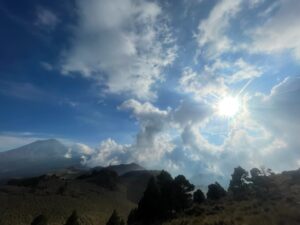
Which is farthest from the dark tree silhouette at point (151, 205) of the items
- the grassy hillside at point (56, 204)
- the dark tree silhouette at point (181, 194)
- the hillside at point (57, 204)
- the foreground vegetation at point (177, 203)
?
the grassy hillside at point (56, 204)

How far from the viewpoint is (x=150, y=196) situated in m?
49.8

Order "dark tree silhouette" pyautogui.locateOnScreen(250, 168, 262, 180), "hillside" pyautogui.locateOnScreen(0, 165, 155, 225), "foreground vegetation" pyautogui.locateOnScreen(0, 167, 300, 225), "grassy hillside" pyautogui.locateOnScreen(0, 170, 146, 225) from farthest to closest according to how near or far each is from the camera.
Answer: "hillside" pyautogui.locateOnScreen(0, 165, 155, 225)
"grassy hillside" pyautogui.locateOnScreen(0, 170, 146, 225)
"dark tree silhouette" pyautogui.locateOnScreen(250, 168, 262, 180)
"foreground vegetation" pyautogui.locateOnScreen(0, 167, 300, 225)

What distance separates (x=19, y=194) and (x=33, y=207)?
54.6ft

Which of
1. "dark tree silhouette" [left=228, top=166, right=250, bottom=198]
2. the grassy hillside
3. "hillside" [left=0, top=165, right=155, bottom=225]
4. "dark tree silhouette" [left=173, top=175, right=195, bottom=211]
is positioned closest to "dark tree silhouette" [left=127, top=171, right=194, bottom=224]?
"dark tree silhouette" [left=173, top=175, right=195, bottom=211]

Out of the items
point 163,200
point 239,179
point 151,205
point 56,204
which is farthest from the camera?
point 56,204

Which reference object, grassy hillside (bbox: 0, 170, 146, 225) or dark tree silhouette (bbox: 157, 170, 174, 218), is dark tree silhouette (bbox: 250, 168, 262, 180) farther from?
grassy hillside (bbox: 0, 170, 146, 225)

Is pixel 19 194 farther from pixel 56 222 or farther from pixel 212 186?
pixel 212 186

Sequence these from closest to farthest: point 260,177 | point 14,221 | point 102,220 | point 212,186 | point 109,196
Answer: point 260,177, point 212,186, point 14,221, point 102,220, point 109,196

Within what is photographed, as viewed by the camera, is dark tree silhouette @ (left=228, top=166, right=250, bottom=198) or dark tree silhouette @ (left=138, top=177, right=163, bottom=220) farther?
dark tree silhouette @ (left=228, top=166, right=250, bottom=198)

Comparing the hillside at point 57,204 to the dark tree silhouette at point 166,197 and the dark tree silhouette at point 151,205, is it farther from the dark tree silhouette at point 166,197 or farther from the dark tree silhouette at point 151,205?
the dark tree silhouette at point 151,205

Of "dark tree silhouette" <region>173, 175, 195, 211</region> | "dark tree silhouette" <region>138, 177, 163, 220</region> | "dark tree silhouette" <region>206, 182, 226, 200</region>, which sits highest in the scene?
"dark tree silhouette" <region>206, 182, 226, 200</region>

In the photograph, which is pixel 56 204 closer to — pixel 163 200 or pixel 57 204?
pixel 57 204

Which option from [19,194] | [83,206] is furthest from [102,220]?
[19,194]

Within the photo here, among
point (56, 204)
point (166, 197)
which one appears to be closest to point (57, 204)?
point (56, 204)
